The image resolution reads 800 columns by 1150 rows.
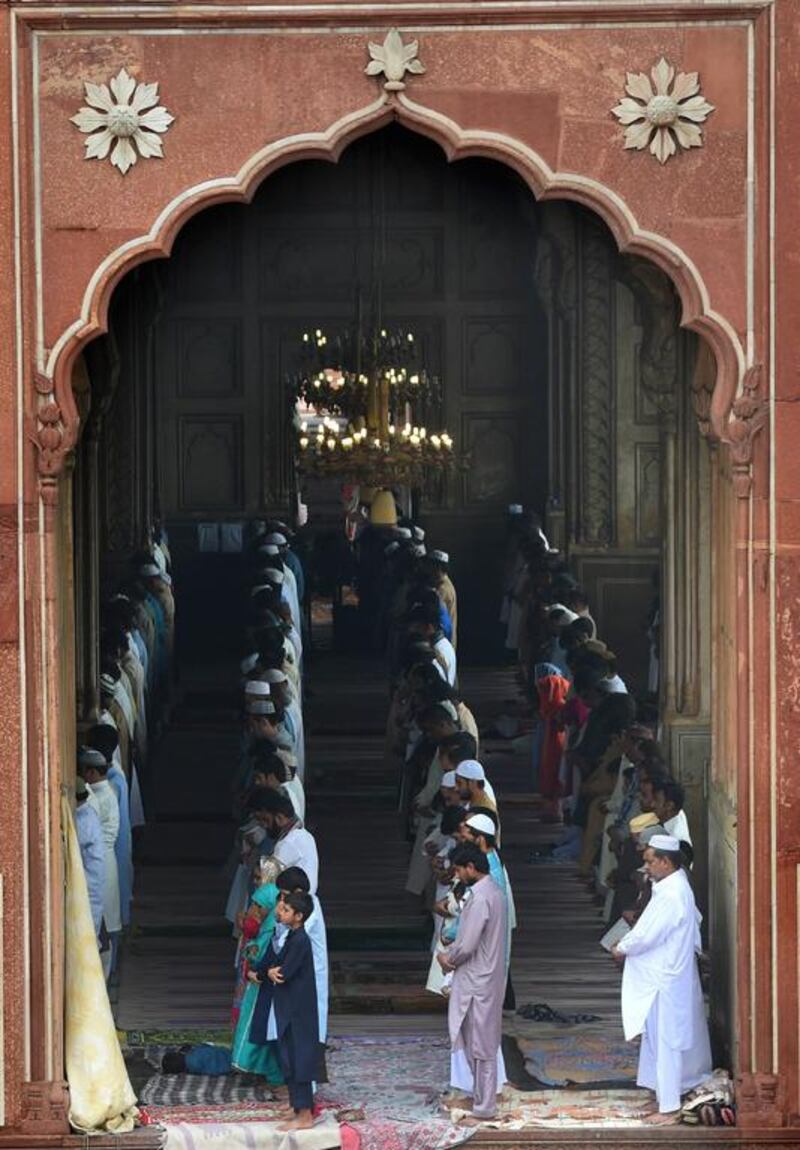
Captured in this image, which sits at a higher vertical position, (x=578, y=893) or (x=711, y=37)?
(x=711, y=37)

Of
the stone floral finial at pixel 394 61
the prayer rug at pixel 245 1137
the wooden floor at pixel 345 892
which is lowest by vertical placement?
Answer: the prayer rug at pixel 245 1137

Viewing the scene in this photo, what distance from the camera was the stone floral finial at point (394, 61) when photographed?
12.1 meters

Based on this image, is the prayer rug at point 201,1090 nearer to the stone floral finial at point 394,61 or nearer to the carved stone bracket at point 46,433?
the carved stone bracket at point 46,433

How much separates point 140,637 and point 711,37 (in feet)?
30.9

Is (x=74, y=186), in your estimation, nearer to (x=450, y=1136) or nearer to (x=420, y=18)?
(x=420, y=18)

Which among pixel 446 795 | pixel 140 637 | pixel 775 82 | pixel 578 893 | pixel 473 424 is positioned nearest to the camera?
pixel 775 82

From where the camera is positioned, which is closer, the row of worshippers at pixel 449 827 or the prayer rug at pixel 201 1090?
the row of worshippers at pixel 449 827

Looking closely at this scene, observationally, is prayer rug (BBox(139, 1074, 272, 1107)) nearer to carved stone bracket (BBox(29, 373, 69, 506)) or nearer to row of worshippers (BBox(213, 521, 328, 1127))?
row of worshippers (BBox(213, 521, 328, 1127))

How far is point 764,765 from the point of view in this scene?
40.1ft

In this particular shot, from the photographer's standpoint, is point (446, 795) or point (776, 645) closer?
point (776, 645)

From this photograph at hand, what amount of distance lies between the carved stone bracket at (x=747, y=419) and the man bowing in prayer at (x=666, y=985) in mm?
1837

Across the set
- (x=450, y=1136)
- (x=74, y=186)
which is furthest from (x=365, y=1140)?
(x=74, y=186)

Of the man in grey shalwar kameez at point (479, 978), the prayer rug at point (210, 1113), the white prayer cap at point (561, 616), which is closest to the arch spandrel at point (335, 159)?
the man in grey shalwar kameez at point (479, 978)

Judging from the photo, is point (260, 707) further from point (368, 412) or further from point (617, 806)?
point (368, 412)
